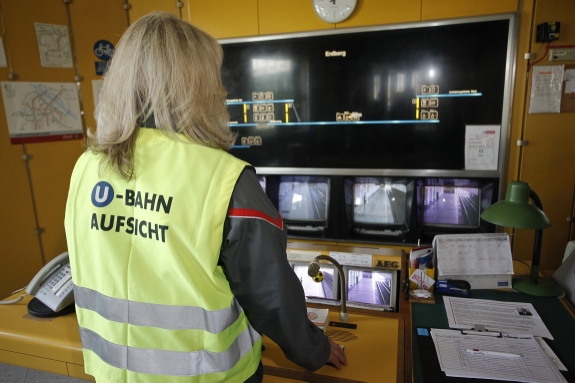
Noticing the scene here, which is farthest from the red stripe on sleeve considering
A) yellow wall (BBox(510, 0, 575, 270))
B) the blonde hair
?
yellow wall (BBox(510, 0, 575, 270))

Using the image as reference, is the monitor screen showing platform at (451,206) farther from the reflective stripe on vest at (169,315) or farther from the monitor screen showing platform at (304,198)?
the reflective stripe on vest at (169,315)

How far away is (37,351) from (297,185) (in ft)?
6.43

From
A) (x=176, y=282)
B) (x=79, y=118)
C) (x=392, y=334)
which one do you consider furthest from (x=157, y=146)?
(x=79, y=118)

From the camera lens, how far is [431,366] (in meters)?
1.17

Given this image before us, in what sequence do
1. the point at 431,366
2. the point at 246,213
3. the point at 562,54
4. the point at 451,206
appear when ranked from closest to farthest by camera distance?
the point at 246,213 → the point at 431,366 → the point at 562,54 → the point at 451,206

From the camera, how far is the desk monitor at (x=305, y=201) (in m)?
2.94

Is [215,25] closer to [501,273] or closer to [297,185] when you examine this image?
[297,185]

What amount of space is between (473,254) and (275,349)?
0.92 meters

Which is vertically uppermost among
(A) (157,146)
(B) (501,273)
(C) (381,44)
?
(C) (381,44)

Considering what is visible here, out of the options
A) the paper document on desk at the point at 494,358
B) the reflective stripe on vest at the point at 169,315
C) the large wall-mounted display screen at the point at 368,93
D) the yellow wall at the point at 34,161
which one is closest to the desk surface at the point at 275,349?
the paper document on desk at the point at 494,358

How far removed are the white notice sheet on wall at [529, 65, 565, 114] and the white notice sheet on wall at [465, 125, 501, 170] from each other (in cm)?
26

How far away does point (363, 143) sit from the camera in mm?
2814

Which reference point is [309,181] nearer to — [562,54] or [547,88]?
[547,88]

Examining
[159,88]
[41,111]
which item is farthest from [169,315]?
[41,111]
